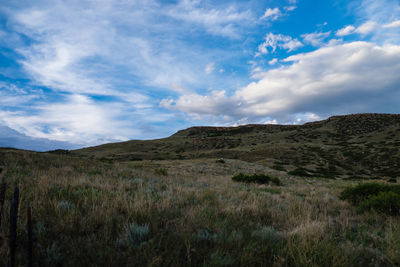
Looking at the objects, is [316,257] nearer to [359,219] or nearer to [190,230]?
[190,230]

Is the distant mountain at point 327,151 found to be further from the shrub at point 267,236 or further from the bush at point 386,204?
the shrub at point 267,236

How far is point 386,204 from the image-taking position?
578 centimetres

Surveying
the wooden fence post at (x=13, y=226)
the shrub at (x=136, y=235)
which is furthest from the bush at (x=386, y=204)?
the wooden fence post at (x=13, y=226)

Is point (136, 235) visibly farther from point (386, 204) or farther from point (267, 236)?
point (386, 204)

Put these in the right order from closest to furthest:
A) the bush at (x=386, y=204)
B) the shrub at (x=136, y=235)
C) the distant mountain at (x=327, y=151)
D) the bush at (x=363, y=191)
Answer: the shrub at (x=136, y=235)
the bush at (x=386, y=204)
the bush at (x=363, y=191)
the distant mountain at (x=327, y=151)

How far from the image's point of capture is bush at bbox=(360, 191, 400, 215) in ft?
18.6

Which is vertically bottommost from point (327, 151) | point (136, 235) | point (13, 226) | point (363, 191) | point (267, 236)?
point (327, 151)

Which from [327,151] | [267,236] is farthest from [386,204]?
[327,151]

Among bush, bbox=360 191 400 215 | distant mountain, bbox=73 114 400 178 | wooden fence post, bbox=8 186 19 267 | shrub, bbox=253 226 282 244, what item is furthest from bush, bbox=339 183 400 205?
distant mountain, bbox=73 114 400 178

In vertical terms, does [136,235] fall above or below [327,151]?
above

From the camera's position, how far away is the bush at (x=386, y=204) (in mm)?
5676

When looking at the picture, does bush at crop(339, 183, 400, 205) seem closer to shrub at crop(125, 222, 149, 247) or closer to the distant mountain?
shrub at crop(125, 222, 149, 247)

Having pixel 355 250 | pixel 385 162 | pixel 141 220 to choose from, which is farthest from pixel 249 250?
pixel 385 162

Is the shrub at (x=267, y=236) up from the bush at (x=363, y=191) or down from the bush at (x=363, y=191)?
up
